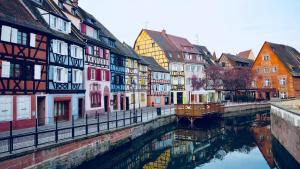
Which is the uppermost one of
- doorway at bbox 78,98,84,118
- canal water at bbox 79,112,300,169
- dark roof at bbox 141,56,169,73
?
dark roof at bbox 141,56,169,73

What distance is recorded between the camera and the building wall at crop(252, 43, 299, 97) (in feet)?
204

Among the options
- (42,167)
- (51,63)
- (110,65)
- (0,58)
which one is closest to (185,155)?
(42,167)

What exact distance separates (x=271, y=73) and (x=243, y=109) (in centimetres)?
2012

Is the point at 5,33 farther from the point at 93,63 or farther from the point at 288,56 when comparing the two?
the point at 288,56

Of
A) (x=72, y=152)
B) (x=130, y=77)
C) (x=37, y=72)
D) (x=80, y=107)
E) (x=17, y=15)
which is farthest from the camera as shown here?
(x=130, y=77)

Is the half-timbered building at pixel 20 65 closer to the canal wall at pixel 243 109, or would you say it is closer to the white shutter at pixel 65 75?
the white shutter at pixel 65 75

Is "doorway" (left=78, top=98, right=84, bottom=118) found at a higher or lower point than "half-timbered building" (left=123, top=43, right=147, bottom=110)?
lower

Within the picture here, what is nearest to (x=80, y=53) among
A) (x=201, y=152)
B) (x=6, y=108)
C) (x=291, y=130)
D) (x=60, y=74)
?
(x=60, y=74)

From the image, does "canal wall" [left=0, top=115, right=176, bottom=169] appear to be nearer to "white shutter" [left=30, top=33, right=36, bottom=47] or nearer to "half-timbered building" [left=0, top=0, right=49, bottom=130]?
"half-timbered building" [left=0, top=0, right=49, bottom=130]

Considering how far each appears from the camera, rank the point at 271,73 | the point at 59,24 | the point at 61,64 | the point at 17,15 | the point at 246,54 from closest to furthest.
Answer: the point at 17,15
the point at 61,64
the point at 59,24
the point at 271,73
the point at 246,54

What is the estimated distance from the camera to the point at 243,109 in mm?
51562

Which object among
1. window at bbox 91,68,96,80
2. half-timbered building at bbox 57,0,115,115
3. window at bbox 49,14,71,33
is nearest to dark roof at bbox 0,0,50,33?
window at bbox 49,14,71,33

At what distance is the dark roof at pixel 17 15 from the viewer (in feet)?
64.1

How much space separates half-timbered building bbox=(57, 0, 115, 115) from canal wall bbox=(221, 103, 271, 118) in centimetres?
2077
